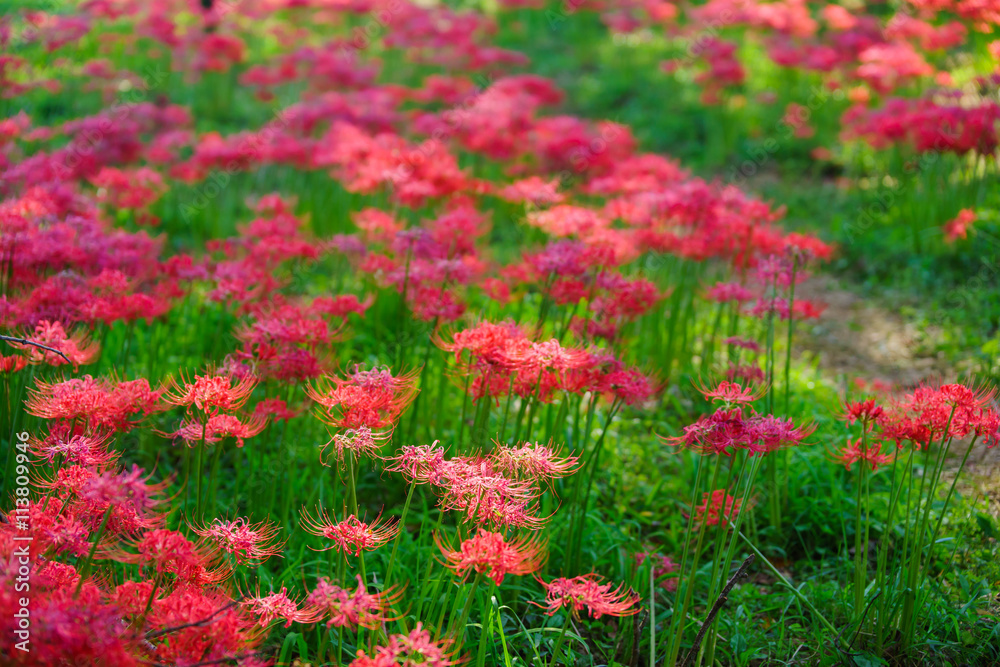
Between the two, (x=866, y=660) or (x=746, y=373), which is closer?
(x=866, y=660)

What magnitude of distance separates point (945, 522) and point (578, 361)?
89.6 inches

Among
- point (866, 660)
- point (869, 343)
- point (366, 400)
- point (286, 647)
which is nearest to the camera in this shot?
point (366, 400)

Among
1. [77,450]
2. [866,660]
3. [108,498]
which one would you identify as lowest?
[866,660]

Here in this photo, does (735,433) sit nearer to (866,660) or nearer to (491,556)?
(491,556)

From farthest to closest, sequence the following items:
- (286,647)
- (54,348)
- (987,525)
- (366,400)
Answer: (987,525)
(54,348)
(286,647)
(366,400)

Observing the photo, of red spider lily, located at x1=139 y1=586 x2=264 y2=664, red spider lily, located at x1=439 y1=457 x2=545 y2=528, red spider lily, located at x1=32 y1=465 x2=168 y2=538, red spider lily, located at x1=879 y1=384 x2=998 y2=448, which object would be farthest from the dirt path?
red spider lily, located at x1=32 y1=465 x2=168 y2=538

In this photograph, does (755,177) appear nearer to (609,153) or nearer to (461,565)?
(609,153)

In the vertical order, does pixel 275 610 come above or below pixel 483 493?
below

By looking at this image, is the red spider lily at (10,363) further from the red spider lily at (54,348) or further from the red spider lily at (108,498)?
the red spider lily at (108,498)

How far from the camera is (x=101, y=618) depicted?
5.10 ft

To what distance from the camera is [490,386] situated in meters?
2.61

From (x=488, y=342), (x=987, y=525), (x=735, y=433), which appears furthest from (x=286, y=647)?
(x=987, y=525)

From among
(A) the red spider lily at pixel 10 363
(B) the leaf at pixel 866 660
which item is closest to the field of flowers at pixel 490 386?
(B) the leaf at pixel 866 660

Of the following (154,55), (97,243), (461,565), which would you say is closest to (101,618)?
(461,565)
